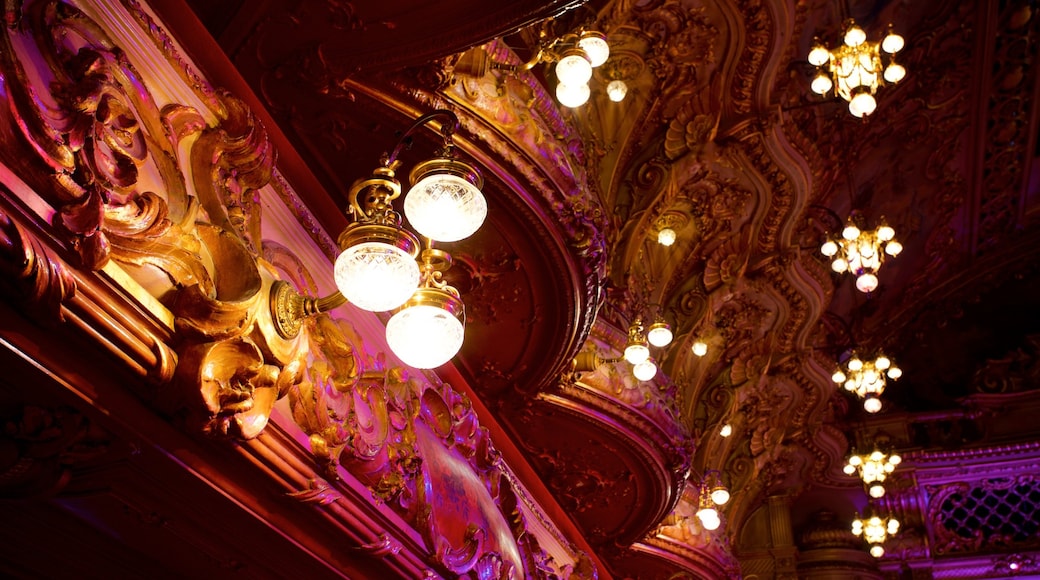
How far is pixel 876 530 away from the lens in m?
10.4

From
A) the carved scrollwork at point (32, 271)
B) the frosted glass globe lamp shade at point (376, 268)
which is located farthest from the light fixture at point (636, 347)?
the carved scrollwork at point (32, 271)

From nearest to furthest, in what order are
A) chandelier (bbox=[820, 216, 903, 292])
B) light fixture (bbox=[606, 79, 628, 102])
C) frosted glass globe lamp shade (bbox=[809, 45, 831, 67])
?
light fixture (bbox=[606, 79, 628, 102]), frosted glass globe lamp shade (bbox=[809, 45, 831, 67]), chandelier (bbox=[820, 216, 903, 292])

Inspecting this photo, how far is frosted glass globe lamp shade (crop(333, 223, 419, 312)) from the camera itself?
2.30 m

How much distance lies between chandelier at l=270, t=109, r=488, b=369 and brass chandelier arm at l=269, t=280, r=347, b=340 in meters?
0.02

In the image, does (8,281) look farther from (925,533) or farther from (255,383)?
(925,533)

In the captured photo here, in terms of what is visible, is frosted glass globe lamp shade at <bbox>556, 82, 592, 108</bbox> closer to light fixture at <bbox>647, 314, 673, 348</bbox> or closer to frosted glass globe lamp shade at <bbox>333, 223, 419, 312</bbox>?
frosted glass globe lamp shade at <bbox>333, 223, 419, 312</bbox>

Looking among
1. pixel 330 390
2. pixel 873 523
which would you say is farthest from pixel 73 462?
pixel 873 523

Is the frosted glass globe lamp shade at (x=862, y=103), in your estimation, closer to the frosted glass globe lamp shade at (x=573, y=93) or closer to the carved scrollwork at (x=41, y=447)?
the frosted glass globe lamp shade at (x=573, y=93)

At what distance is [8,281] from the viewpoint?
188cm

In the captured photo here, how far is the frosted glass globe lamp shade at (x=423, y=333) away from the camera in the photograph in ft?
7.94

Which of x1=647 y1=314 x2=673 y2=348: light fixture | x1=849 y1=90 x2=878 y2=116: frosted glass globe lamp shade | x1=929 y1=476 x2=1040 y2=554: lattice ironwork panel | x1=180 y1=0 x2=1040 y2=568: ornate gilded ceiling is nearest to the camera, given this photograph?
x1=180 y1=0 x2=1040 y2=568: ornate gilded ceiling

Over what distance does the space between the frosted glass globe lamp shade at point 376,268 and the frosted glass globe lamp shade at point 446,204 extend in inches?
3.9

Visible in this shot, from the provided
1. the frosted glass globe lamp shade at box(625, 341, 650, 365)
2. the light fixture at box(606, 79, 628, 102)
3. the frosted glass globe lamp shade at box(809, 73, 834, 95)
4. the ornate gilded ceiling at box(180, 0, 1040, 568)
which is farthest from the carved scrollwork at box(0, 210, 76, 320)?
the frosted glass globe lamp shade at box(809, 73, 834, 95)

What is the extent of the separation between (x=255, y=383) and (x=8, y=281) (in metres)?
0.78
